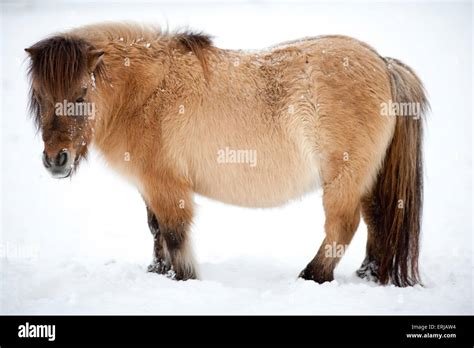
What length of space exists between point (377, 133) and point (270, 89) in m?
1.37

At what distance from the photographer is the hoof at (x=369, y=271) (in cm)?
585

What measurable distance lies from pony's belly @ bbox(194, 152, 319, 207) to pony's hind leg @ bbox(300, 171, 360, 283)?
320 mm

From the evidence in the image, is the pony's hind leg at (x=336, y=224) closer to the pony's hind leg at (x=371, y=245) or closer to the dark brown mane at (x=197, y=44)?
the pony's hind leg at (x=371, y=245)

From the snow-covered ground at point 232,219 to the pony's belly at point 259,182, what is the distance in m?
0.49

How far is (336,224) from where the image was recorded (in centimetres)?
545

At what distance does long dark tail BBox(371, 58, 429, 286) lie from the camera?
5484 millimetres

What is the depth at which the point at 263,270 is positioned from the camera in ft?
20.7

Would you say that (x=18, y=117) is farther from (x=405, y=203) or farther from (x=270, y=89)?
(x=405, y=203)

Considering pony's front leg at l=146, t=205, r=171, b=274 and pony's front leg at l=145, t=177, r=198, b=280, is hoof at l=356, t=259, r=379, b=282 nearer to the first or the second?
pony's front leg at l=145, t=177, r=198, b=280

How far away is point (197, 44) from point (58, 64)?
5.54 feet

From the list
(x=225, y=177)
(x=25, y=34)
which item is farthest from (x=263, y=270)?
(x=25, y=34)
